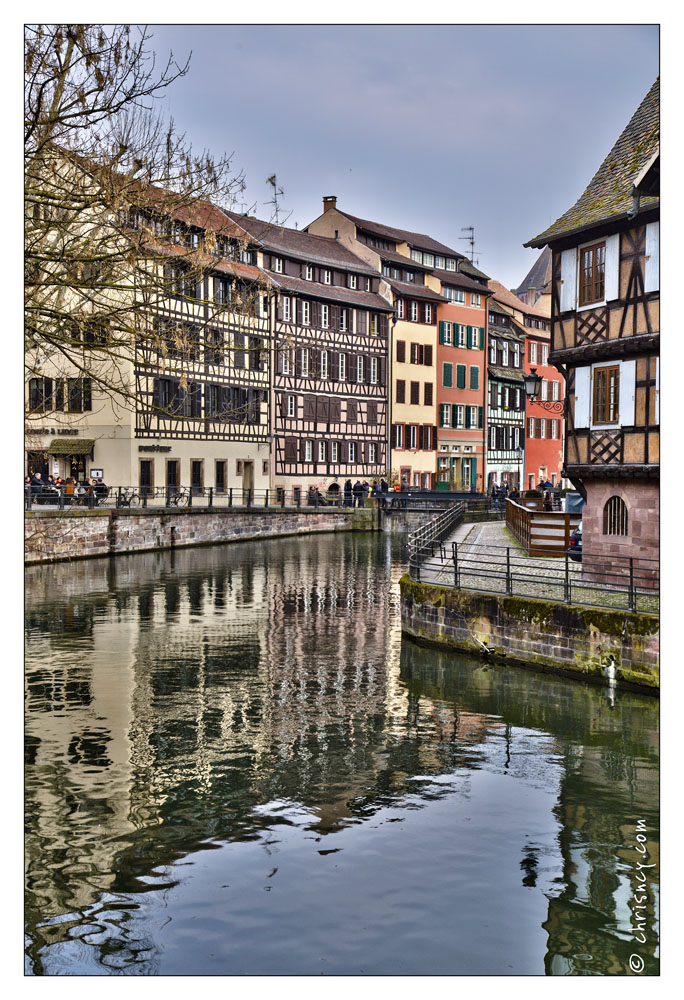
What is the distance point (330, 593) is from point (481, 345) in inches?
1742

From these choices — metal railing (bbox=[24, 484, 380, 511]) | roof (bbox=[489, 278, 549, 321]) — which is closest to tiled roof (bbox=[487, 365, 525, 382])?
roof (bbox=[489, 278, 549, 321])

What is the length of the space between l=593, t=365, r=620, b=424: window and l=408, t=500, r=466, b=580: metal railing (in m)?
3.98

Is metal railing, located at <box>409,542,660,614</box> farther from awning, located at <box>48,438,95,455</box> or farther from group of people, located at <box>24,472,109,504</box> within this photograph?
awning, located at <box>48,438,95,455</box>

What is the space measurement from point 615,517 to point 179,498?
2620 cm

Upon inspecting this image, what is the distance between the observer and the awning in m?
42.8

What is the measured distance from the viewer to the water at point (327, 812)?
791 cm

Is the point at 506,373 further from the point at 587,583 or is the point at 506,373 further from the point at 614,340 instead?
the point at 587,583

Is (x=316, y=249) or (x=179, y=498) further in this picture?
(x=316, y=249)

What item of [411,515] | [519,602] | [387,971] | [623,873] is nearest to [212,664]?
[519,602]

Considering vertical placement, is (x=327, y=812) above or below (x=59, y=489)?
below

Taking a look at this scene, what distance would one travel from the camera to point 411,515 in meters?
53.8

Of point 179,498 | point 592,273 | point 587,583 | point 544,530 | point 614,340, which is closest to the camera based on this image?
point 587,583

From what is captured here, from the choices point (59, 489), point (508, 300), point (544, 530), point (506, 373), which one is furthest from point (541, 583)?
point (508, 300)

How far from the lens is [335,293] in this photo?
5797 centimetres
